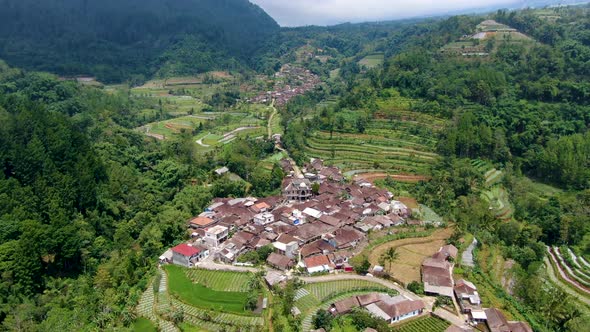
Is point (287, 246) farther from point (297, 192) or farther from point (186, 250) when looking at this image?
point (297, 192)

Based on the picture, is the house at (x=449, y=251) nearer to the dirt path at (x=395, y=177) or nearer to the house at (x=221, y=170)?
the dirt path at (x=395, y=177)

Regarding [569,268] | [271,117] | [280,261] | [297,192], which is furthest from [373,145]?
[271,117]

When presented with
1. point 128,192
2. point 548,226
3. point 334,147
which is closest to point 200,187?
point 128,192

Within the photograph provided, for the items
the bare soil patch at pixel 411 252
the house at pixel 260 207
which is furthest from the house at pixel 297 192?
the bare soil patch at pixel 411 252

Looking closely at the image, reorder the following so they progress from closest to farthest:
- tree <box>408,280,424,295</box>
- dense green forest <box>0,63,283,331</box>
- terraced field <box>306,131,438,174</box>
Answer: dense green forest <box>0,63,283,331</box>
tree <box>408,280,424,295</box>
terraced field <box>306,131,438,174</box>

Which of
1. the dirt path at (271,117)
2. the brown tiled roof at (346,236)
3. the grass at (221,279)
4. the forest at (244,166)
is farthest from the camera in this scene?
the dirt path at (271,117)

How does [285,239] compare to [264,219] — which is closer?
[285,239]

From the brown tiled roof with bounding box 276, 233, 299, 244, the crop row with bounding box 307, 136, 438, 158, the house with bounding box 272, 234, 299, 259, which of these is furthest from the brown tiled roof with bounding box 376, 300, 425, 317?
the crop row with bounding box 307, 136, 438, 158

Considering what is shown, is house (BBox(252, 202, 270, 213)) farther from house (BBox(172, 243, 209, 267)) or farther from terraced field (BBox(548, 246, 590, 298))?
terraced field (BBox(548, 246, 590, 298))
